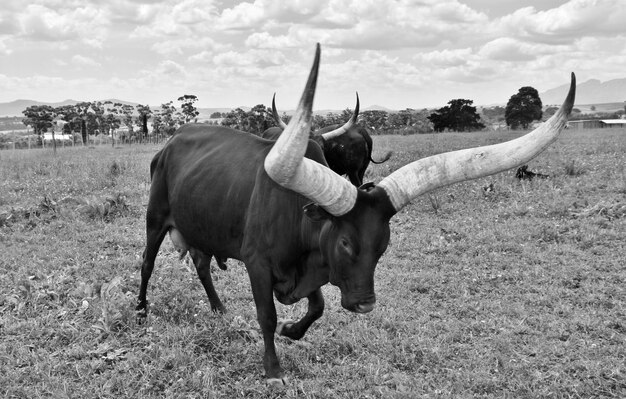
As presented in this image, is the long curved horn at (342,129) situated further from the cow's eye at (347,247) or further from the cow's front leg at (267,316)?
the cow's eye at (347,247)

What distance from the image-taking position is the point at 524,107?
59.7m

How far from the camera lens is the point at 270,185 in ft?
13.9

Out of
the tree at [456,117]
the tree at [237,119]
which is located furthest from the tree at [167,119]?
the tree at [456,117]

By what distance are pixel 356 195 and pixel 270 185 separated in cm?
89

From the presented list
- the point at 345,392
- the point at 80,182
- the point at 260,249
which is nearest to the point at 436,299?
the point at 345,392

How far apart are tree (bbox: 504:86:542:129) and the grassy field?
178 feet

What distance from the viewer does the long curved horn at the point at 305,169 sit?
2916mm

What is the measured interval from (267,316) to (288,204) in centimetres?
99

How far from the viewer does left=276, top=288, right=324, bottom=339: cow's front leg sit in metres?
4.52

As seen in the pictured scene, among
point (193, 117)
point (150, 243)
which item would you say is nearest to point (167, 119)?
point (193, 117)

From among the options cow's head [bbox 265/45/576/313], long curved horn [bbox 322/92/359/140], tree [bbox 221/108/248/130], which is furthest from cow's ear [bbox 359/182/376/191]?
tree [bbox 221/108/248/130]

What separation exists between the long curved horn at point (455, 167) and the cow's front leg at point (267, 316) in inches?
51.6

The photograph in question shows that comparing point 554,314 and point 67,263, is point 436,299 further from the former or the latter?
point 67,263

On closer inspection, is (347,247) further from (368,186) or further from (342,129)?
(342,129)
